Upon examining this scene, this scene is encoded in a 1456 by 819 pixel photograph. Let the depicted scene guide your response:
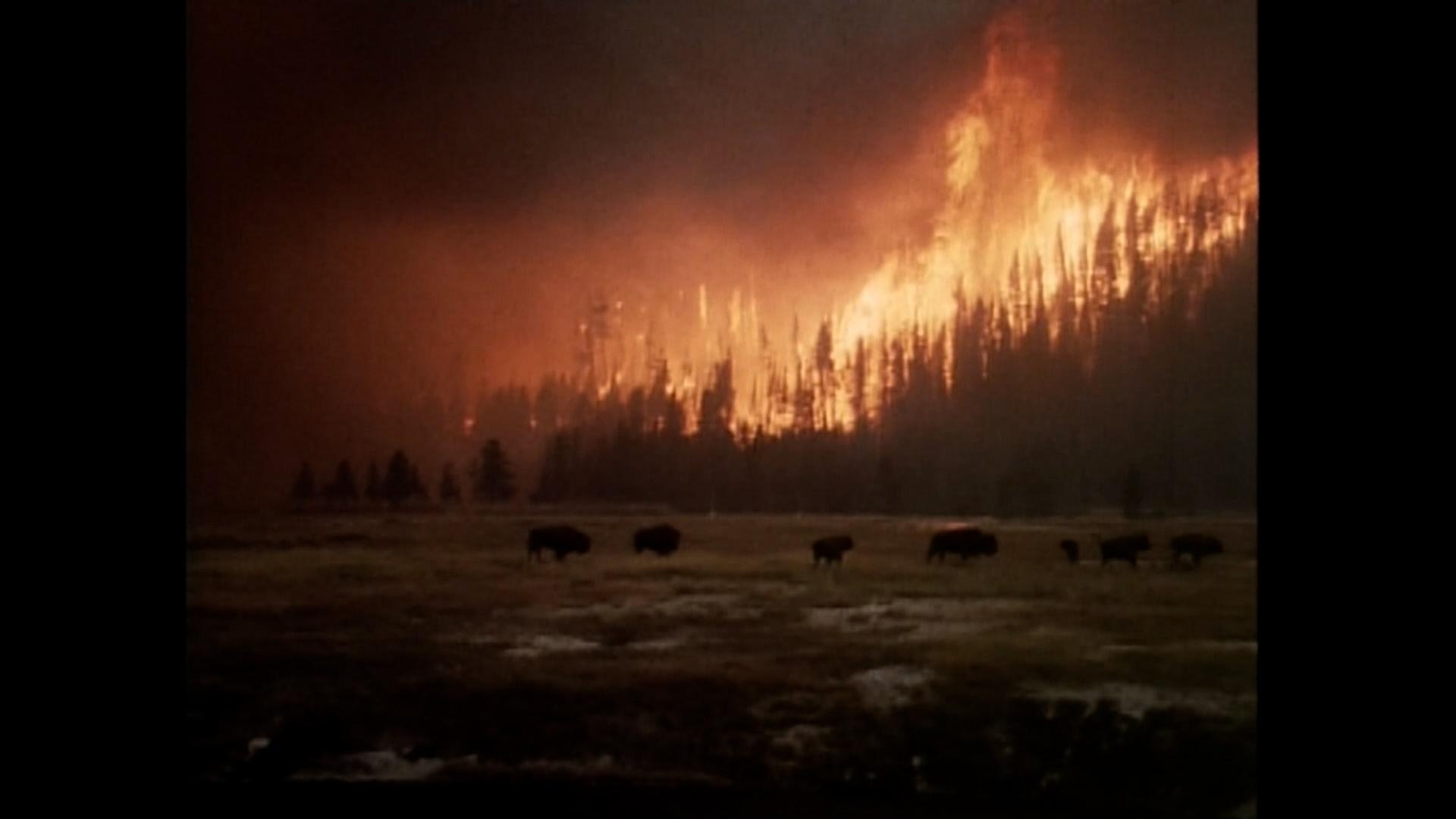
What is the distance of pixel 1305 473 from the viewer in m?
1.77

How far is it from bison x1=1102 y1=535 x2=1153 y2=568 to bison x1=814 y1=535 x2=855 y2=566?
0.38 metres

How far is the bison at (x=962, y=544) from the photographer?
1917 millimetres

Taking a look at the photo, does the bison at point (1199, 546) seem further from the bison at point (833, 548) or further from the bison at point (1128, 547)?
the bison at point (833, 548)

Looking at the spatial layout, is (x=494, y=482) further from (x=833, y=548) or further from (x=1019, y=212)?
(x=1019, y=212)

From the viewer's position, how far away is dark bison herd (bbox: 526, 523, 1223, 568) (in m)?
1.86

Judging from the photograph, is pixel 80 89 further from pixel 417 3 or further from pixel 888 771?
Result: pixel 888 771

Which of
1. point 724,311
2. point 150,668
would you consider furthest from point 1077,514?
point 150,668

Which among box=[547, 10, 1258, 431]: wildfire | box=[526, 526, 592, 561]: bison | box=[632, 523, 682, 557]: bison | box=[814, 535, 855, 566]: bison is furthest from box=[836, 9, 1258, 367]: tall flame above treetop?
box=[526, 526, 592, 561]: bison

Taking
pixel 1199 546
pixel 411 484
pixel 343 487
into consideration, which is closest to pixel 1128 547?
pixel 1199 546

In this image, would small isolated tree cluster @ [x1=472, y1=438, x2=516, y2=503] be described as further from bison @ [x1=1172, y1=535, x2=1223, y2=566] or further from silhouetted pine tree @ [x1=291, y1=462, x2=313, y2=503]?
bison @ [x1=1172, y1=535, x2=1223, y2=566]

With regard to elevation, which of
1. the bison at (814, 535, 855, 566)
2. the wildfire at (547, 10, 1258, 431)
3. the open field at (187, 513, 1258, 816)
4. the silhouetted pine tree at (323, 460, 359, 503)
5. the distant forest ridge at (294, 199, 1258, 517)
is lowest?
the open field at (187, 513, 1258, 816)

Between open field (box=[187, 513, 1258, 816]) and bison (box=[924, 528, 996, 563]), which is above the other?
bison (box=[924, 528, 996, 563])

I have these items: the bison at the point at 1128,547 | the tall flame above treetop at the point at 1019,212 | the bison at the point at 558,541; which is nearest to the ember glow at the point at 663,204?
the tall flame above treetop at the point at 1019,212

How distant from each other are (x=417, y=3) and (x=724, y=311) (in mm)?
713
